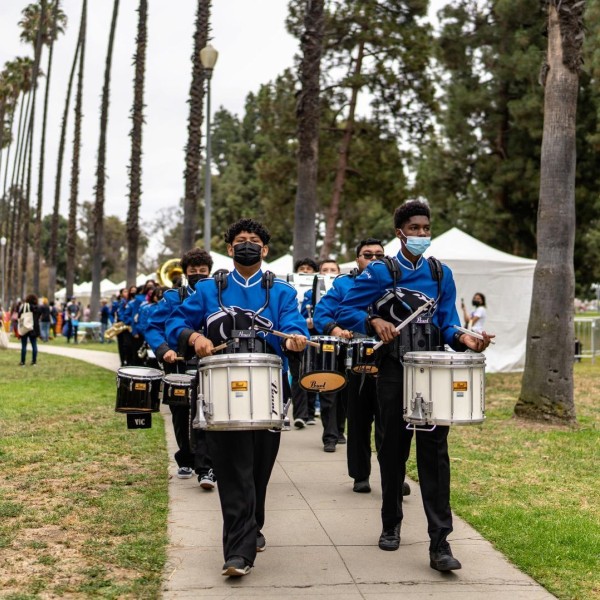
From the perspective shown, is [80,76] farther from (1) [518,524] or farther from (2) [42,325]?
(1) [518,524]

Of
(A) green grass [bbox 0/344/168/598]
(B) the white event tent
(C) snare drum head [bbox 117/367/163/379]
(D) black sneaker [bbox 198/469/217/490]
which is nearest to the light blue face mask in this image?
(A) green grass [bbox 0/344/168/598]

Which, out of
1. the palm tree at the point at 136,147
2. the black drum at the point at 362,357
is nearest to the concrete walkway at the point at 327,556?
the black drum at the point at 362,357

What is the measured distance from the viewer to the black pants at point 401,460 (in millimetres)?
5613

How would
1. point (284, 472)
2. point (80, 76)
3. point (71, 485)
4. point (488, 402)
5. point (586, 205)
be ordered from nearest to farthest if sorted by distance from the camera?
point (71, 485), point (284, 472), point (488, 402), point (586, 205), point (80, 76)

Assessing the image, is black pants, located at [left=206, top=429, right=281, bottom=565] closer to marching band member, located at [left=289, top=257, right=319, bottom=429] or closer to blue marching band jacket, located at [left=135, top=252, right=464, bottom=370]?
blue marching band jacket, located at [left=135, top=252, right=464, bottom=370]

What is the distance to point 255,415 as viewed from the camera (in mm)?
5098

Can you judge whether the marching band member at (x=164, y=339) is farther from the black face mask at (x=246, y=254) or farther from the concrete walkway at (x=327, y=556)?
the black face mask at (x=246, y=254)

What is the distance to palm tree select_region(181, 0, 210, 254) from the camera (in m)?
22.0

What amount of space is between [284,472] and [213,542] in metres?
2.81

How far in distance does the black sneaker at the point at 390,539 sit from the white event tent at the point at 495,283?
1459 centimetres

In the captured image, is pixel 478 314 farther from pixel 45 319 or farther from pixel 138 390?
pixel 45 319

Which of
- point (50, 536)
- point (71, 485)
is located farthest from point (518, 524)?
point (71, 485)

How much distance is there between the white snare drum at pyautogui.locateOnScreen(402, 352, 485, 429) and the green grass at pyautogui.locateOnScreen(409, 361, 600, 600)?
1138mm

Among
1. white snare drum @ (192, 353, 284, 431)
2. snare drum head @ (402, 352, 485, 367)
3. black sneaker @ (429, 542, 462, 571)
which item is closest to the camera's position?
white snare drum @ (192, 353, 284, 431)
